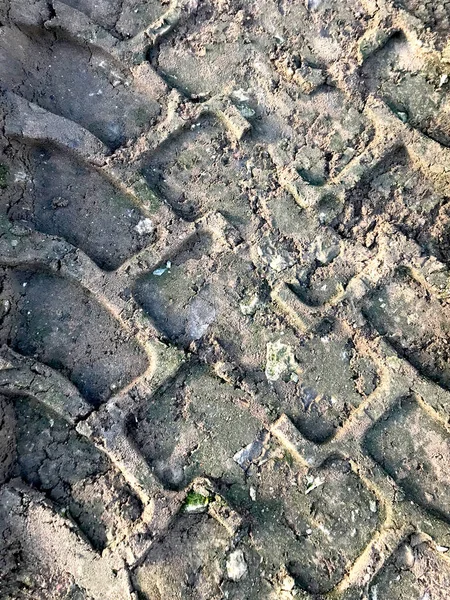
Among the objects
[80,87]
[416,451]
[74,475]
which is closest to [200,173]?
[80,87]

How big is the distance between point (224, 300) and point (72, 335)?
2.32 feet

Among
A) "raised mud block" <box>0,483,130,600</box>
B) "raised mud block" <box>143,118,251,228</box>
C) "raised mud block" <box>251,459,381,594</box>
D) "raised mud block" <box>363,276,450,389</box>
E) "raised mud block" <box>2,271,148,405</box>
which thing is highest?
"raised mud block" <box>143,118,251,228</box>

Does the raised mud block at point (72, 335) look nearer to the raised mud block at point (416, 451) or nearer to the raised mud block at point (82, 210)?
the raised mud block at point (82, 210)

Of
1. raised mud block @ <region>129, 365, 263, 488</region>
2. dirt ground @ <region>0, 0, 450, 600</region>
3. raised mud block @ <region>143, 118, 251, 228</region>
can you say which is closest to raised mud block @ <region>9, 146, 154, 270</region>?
dirt ground @ <region>0, 0, 450, 600</region>

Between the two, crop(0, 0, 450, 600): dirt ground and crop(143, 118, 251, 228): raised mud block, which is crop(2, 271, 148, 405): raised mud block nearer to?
crop(0, 0, 450, 600): dirt ground

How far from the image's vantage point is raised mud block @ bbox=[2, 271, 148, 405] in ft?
7.35

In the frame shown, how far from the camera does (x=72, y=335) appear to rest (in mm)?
2283

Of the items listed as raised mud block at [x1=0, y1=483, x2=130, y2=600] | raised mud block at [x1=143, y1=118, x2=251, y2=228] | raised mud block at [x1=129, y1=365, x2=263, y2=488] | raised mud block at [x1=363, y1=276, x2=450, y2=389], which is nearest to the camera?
raised mud block at [x1=0, y1=483, x2=130, y2=600]

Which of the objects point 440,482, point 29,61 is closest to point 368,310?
point 440,482

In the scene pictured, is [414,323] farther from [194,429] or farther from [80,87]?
[80,87]

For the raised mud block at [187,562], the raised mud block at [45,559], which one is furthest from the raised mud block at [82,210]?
the raised mud block at [187,562]

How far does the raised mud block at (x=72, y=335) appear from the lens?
2.24 meters

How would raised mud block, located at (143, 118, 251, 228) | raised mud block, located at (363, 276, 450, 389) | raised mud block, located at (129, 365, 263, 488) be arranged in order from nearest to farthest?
1. raised mud block, located at (129, 365, 263, 488)
2. raised mud block, located at (363, 276, 450, 389)
3. raised mud block, located at (143, 118, 251, 228)

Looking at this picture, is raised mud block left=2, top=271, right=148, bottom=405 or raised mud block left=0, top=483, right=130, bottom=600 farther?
raised mud block left=2, top=271, right=148, bottom=405
